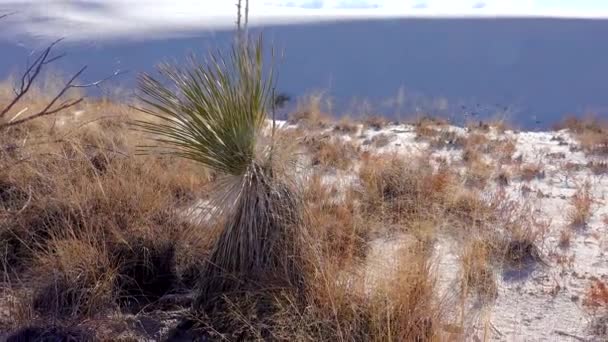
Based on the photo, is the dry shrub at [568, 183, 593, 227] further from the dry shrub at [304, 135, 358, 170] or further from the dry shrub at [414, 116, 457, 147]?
the dry shrub at [414, 116, 457, 147]

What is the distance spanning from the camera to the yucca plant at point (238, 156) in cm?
320

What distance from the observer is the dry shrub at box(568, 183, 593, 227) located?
4754mm

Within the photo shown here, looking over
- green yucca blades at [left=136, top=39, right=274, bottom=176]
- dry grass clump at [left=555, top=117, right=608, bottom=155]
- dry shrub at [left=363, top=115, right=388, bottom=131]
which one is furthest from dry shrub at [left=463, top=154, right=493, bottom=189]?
green yucca blades at [left=136, top=39, right=274, bottom=176]

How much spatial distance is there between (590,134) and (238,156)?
23.7 feet

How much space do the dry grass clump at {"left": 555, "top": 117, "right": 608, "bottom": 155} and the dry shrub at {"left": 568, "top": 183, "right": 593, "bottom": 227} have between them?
2.82 metres

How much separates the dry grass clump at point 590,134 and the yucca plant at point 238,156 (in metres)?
5.78

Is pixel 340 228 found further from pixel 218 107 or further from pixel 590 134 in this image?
pixel 590 134

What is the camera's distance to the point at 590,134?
909 centimetres

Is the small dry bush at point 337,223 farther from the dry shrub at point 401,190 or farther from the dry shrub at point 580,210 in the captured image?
the dry shrub at point 580,210

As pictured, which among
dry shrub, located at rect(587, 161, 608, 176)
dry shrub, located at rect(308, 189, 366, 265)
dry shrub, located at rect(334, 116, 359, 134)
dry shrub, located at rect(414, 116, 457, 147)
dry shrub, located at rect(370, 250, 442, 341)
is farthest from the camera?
dry shrub, located at rect(334, 116, 359, 134)

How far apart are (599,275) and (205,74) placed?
96.7 inches

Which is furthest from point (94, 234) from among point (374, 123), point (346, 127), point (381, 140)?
point (374, 123)

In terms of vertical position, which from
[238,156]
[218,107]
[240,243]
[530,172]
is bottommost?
[530,172]

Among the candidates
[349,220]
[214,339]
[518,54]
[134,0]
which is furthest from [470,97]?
[134,0]
